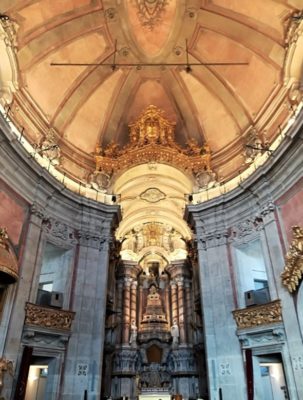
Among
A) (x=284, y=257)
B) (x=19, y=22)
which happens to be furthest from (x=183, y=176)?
(x=19, y=22)

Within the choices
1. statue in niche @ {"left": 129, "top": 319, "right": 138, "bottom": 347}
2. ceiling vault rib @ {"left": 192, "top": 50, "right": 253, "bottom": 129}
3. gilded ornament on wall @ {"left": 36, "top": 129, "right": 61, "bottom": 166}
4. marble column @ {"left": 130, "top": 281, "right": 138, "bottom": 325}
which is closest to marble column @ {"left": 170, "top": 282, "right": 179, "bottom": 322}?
marble column @ {"left": 130, "top": 281, "right": 138, "bottom": 325}

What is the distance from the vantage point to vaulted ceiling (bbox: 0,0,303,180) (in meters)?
12.5

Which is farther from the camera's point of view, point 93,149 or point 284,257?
point 93,149

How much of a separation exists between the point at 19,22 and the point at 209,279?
1184cm

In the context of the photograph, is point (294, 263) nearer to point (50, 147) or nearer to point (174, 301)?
point (50, 147)

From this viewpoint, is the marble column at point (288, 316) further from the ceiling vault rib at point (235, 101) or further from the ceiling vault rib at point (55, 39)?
the ceiling vault rib at point (55, 39)

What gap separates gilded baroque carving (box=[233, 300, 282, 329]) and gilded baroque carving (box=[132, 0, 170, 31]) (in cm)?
1245

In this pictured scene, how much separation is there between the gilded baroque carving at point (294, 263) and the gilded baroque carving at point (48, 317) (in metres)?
7.15

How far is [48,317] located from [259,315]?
6870 mm

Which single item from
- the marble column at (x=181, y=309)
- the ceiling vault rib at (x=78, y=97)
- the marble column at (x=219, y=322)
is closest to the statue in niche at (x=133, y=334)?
the marble column at (x=181, y=309)

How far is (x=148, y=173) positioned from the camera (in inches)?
668

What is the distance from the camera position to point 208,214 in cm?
1393

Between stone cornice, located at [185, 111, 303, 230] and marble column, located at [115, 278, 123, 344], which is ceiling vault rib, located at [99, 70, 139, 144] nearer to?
stone cornice, located at [185, 111, 303, 230]

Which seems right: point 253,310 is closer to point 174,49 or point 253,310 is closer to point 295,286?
point 295,286
